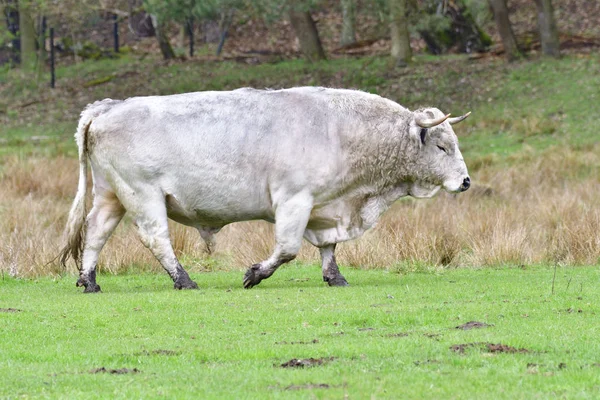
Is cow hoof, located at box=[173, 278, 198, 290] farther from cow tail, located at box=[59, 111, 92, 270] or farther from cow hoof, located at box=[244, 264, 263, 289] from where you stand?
cow tail, located at box=[59, 111, 92, 270]

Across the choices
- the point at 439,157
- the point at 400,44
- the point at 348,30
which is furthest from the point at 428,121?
the point at 348,30

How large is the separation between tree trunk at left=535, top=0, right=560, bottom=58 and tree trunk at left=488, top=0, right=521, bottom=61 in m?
0.89

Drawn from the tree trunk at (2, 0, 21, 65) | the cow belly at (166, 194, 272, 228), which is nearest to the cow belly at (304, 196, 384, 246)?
the cow belly at (166, 194, 272, 228)

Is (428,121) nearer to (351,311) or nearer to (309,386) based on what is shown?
(351,311)

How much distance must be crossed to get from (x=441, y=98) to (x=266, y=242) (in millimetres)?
18258

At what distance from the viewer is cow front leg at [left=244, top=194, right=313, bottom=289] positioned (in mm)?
12906

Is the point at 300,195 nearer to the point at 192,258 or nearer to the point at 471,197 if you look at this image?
the point at 192,258

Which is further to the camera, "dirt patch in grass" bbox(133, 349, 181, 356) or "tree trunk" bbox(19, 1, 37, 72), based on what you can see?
"tree trunk" bbox(19, 1, 37, 72)

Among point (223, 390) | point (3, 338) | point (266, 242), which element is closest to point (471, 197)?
point (266, 242)

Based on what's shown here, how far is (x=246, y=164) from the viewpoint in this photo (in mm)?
12977

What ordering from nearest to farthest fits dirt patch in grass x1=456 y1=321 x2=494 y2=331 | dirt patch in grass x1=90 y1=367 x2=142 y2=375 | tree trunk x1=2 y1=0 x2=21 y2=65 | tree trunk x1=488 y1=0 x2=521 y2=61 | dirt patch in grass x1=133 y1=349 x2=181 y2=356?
dirt patch in grass x1=90 y1=367 x2=142 y2=375, dirt patch in grass x1=133 y1=349 x2=181 y2=356, dirt patch in grass x1=456 y1=321 x2=494 y2=331, tree trunk x1=488 y1=0 x2=521 y2=61, tree trunk x1=2 y1=0 x2=21 y2=65

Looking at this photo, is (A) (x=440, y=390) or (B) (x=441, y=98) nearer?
(A) (x=440, y=390)

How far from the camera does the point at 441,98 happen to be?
34188 millimetres

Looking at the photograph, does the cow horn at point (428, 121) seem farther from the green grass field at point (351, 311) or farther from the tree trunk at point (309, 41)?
the tree trunk at point (309, 41)
